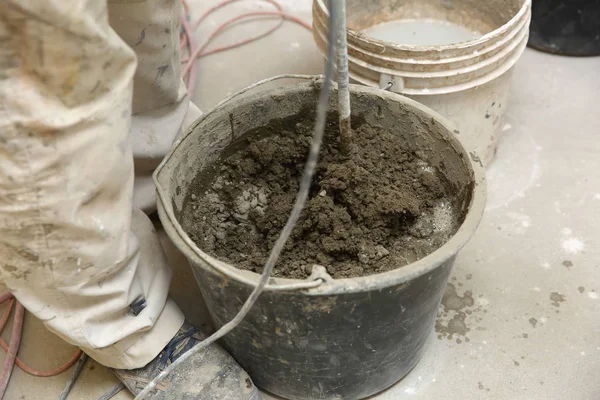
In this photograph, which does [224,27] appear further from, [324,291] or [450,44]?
[324,291]

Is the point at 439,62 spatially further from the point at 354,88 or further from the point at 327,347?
the point at 327,347

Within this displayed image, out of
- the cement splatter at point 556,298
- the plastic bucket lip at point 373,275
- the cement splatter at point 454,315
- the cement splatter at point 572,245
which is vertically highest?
the plastic bucket lip at point 373,275

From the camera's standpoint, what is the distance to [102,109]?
2.89ft

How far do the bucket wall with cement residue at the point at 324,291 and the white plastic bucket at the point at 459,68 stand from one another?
0.12 metres

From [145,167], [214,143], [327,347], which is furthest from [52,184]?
[145,167]

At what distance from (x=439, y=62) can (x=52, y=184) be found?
2.87 feet

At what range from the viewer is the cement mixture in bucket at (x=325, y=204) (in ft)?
3.87

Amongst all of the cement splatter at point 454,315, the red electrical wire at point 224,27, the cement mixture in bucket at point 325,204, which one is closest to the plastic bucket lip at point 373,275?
the cement mixture in bucket at point 325,204

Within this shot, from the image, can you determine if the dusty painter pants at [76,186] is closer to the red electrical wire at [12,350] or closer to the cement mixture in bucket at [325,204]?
the cement mixture in bucket at [325,204]

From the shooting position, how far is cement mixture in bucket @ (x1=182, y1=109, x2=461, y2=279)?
1.18 metres

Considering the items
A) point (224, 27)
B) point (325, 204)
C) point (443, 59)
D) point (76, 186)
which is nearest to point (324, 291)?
point (325, 204)

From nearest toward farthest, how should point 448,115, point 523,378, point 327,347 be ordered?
1. point 327,347
2. point 523,378
3. point 448,115

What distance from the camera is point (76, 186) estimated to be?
0.89 metres

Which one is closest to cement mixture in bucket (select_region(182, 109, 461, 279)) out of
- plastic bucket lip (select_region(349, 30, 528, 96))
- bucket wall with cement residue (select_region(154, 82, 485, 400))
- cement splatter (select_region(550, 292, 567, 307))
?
bucket wall with cement residue (select_region(154, 82, 485, 400))
